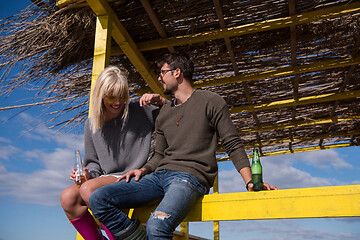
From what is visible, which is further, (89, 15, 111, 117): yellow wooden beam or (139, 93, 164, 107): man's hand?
(89, 15, 111, 117): yellow wooden beam

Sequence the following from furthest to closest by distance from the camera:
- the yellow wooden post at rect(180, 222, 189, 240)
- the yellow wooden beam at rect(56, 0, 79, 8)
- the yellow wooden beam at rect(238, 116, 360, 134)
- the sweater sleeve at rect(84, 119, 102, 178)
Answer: the yellow wooden beam at rect(238, 116, 360, 134), the yellow wooden post at rect(180, 222, 189, 240), the yellow wooden beam at rect(56, 0, 79, 8), the sweater sleeve at rect(84, 119, 102, 178)

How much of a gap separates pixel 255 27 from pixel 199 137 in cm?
203

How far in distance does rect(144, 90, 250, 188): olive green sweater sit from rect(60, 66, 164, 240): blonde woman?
0.60 feet

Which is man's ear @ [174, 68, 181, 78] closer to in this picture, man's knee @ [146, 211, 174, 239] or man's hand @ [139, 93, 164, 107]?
man's hand @ [139, 93, 164, 107]

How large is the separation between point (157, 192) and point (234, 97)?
3.76 metres

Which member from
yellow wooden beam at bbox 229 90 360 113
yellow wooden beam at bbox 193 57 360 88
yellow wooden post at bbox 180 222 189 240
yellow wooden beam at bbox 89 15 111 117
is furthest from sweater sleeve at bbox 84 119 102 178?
yellow wooden beam at bbox 229 90 360 113

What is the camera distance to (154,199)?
2.22 meters

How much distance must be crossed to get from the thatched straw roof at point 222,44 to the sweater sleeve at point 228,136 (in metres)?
1.73

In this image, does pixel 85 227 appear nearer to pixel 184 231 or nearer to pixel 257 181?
pixel 257 181

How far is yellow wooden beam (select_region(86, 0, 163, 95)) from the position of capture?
337 centimetres

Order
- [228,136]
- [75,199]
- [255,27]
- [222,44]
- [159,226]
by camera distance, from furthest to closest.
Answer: [222,44] < [255,27] < [75,199] < [228,136] < [159,226]

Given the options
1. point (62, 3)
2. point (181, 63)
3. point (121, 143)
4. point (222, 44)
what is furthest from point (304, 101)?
point (121, 143)

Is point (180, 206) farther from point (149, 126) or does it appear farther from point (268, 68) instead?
point (268, 68)

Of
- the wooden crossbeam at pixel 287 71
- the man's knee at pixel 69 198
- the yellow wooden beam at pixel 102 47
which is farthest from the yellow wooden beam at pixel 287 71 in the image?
the man's knee at pixel 69 198
